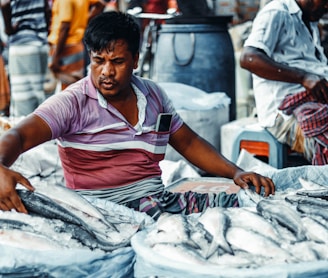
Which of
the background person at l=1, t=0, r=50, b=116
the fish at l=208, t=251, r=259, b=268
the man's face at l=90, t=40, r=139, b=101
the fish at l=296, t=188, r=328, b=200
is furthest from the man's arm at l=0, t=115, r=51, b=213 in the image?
the background person at l=1, t=0, r=50, b=116

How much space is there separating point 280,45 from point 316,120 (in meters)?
0.62

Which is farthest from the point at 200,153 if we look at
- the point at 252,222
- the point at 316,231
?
the point at 316,231

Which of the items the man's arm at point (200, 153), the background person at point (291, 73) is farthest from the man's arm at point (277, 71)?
the man's arm at point (200, 153)

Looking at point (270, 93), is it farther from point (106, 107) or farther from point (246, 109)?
point (246, 109)

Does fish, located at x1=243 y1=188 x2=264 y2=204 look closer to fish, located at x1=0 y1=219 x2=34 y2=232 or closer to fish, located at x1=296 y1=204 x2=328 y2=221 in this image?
fish, located at x1=296 y1=204 x2=328 y2=221

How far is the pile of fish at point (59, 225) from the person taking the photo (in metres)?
2.25

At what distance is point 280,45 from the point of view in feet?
14.8

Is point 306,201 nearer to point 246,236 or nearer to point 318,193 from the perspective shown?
point 318,193

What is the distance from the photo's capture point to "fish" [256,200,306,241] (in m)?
2.18

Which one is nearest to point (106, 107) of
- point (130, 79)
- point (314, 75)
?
point (130, 79)

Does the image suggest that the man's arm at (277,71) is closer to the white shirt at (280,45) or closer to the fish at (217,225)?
the white shirt at (280,45)

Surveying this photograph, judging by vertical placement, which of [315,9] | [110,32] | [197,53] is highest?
[110,32]

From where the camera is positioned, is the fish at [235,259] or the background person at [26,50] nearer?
the fish at [235,259]

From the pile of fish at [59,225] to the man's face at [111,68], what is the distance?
681 mm
